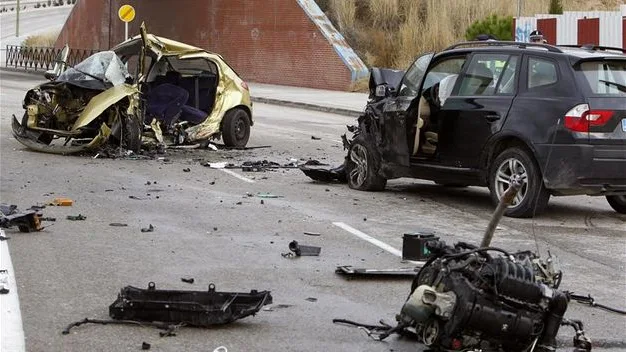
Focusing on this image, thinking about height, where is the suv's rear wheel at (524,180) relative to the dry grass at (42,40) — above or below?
below

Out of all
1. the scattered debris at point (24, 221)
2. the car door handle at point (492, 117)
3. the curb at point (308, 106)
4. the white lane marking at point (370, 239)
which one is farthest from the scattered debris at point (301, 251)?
the curb at point (308, 106)

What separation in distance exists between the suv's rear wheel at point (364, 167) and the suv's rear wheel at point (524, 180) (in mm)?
1846

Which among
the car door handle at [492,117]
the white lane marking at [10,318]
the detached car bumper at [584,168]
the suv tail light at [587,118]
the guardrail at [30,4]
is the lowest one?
the white lane marking at [10,318]

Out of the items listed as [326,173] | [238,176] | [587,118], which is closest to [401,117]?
[326,173]

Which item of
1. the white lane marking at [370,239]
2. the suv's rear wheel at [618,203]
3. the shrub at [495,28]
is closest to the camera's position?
the white lane marking at [370,239]

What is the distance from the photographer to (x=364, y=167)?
12.6 metres

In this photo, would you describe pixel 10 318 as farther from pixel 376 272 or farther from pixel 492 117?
pixel 492 117

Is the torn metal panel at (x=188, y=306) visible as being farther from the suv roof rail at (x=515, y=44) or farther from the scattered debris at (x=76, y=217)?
the suv roof rail at (x=515, y=44)

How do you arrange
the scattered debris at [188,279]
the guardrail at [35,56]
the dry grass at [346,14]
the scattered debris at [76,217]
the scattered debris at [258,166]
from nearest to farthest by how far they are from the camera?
1. the scattered debris at [188,279]
2. the scattered debris at [76,217]
3. the scattered debris at [258,166]
4. the dry grass at [346,14]
5. the guardrail at [35,56]

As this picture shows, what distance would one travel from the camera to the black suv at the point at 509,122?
1037cm

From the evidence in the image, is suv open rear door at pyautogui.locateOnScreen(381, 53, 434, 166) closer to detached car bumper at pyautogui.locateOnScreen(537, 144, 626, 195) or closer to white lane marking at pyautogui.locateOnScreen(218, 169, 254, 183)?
detached car bumper at pyautogui.locateOnScreen(537, 144, 626, 195)

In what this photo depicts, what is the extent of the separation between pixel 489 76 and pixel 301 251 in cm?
374

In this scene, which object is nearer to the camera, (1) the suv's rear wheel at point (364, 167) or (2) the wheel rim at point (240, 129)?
Answer: (1) the suv's rear wheel at point (364, 167)

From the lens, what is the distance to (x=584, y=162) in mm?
10312
